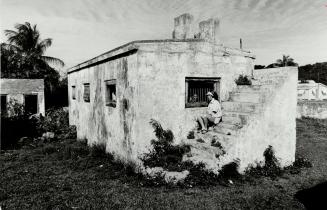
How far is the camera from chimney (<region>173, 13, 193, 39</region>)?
319 inches

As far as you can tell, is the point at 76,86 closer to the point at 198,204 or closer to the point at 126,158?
the point at 126,158

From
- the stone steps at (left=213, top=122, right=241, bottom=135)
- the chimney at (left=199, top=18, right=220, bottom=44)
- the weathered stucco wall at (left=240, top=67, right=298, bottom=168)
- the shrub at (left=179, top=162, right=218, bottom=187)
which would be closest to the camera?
the shrub at (left=179, top=162, right=218, bottom=187)

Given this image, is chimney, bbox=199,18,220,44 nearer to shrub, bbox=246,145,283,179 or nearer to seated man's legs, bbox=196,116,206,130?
seated man's legs, bbox=196,116,206,130

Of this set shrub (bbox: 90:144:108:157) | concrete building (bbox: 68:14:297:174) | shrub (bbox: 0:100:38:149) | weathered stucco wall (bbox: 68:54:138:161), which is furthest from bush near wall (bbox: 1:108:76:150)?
concrete building (bbox: 68:14:297:174)

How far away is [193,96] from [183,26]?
2.39 metres

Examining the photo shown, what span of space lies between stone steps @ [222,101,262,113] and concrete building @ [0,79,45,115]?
15.0m

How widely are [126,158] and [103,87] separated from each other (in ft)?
9.80

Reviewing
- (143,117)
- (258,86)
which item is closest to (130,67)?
(143,117)

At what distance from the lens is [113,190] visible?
590 cm

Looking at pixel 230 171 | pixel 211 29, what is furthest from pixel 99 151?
pixel 211 29

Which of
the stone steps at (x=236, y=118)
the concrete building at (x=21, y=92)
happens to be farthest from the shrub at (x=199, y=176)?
the concrete building at (x=21, y=92)

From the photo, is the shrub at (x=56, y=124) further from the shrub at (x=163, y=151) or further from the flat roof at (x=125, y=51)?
the shrub at (x=163, y=151)

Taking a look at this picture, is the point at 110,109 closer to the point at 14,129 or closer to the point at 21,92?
the point at 14,129

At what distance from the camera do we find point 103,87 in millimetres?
9039
